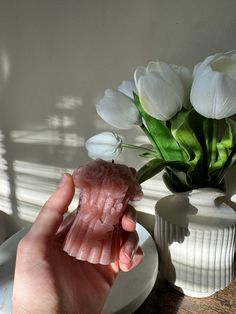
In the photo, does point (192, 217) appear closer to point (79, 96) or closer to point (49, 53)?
point (79, 96)

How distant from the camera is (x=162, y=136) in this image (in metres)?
0.60

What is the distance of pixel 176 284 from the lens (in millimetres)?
654

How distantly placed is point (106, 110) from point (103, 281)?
1.01 feet

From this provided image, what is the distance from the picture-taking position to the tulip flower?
593mm

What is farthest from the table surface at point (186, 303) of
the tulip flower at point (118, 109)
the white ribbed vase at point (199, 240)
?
the tulip flower at point (118, 109)

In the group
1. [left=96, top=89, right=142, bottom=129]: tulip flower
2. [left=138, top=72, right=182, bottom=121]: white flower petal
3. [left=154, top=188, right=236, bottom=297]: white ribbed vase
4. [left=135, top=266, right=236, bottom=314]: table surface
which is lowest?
[left=135, top=266, right=236, bottom=314]: table surface

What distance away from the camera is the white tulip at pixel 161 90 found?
51 centimetres

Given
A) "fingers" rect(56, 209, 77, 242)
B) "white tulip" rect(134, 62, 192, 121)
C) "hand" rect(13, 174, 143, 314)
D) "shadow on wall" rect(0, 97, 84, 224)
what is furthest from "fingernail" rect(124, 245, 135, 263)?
"shadow on wall" rect(0, 97, 84, 224)

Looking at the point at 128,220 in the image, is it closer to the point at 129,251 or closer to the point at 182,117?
the point at 129,251

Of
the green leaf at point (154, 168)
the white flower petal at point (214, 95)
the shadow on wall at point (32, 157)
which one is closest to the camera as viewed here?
the white flower petal at point (214, 95)

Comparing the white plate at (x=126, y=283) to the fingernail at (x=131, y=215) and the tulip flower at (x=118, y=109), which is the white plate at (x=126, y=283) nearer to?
the fingernail at (x=131, y=215)

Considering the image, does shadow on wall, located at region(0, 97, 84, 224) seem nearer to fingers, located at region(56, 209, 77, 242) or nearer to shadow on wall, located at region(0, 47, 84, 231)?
shadow on wall, located at region(0, 47, 84, 231)

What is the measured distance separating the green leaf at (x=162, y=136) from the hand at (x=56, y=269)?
0.15 meters

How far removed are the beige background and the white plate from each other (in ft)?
0.60
